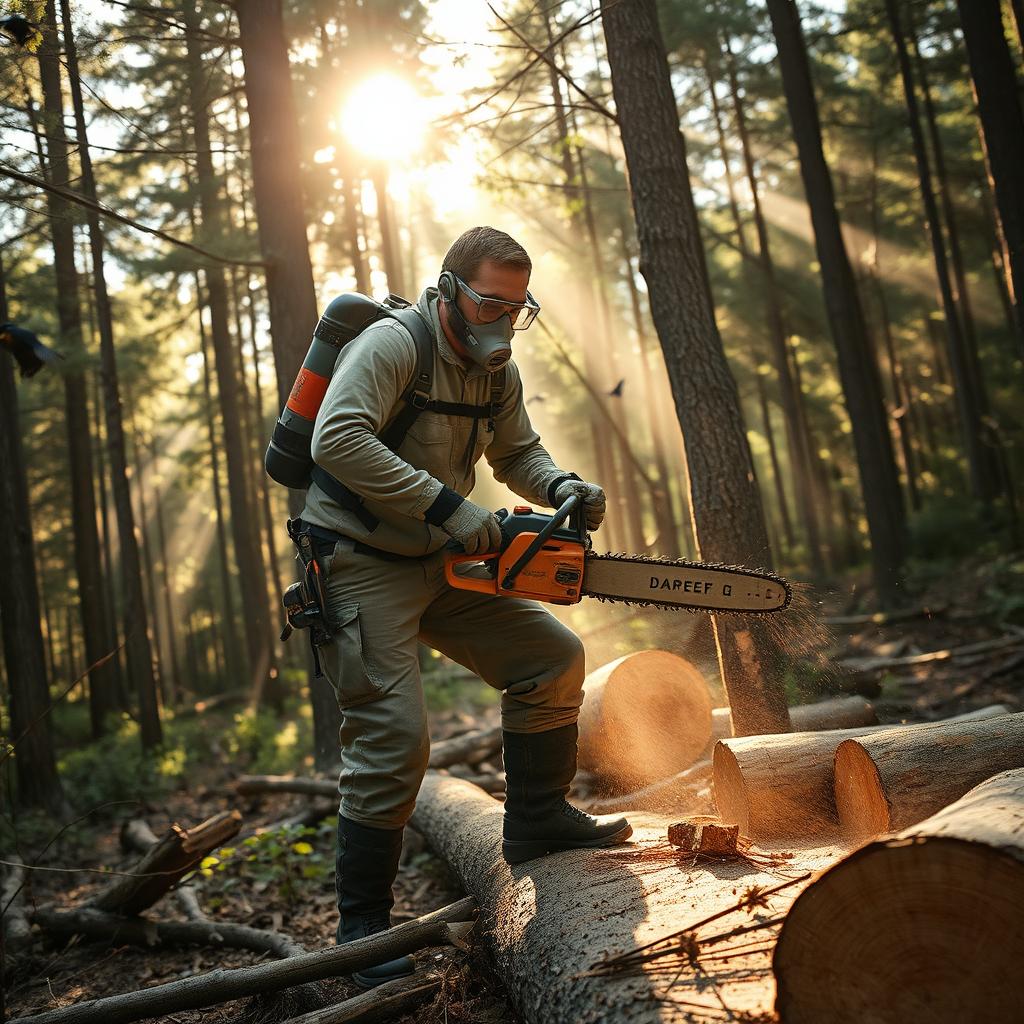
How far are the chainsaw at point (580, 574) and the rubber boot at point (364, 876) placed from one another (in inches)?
38.6

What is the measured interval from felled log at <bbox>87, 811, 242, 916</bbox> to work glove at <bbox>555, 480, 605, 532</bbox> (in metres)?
2.46

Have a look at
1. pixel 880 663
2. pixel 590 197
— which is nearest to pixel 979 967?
pixel 880 663

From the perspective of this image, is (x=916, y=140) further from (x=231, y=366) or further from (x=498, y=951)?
(x=498, y=951)

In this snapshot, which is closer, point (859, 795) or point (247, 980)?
point (247, 980)

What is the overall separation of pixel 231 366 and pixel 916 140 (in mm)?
13500

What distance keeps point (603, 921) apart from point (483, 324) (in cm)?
215

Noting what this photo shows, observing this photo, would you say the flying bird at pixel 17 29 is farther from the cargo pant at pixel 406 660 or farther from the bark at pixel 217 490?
the bark at pixel 217 490

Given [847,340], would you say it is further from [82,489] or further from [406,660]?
[82,489]

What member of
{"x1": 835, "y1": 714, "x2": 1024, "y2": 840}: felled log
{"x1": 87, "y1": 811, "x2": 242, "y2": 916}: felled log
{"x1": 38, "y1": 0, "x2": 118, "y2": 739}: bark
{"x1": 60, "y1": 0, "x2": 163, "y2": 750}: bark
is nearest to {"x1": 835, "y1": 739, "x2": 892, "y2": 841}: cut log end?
{"x1": 835, "y1": 714, "x2": 1024, "y2": 840}: felled log

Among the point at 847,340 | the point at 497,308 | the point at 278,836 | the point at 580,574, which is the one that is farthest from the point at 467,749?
the point at 847,340

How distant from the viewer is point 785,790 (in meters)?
3.62

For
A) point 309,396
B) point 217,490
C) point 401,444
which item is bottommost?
point 401,444

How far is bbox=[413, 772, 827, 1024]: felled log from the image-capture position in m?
2.10

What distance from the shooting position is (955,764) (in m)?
3.26
